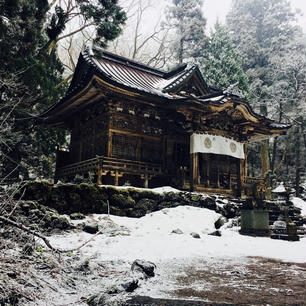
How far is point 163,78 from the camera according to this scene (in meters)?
19.7

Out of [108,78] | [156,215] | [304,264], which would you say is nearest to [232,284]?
[304,264]

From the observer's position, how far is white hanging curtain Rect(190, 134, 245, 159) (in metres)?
14.6

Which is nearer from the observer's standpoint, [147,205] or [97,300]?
[97,300]

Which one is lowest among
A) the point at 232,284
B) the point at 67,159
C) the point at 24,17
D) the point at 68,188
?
the point at 232,284

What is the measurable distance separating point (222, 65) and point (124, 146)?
20.0 metres

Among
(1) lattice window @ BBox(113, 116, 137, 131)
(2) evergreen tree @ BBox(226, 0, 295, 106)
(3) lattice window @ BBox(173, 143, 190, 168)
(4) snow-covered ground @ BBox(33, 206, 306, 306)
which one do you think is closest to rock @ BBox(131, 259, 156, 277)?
(4) snow-covered ground @ BBox(33, 206, 306, 306)

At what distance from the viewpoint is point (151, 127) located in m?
15.0

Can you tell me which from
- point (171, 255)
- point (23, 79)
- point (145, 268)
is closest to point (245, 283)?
point (145, 268)

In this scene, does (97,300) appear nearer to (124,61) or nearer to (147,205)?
(147,205)

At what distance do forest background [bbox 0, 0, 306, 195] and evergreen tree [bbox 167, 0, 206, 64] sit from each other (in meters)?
0.12

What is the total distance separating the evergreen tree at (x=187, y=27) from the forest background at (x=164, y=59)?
121 millimetres

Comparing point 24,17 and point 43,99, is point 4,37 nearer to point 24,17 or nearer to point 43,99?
point 24,17

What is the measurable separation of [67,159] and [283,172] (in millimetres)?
22413

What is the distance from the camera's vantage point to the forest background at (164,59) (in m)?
12.3
